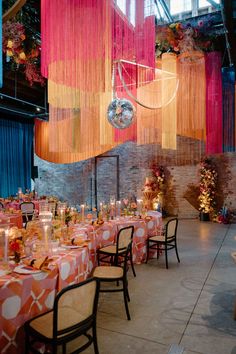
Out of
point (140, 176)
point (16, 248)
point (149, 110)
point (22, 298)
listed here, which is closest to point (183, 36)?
point (149, 110)

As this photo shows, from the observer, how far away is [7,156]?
1223cm

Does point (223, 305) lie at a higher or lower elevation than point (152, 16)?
lower

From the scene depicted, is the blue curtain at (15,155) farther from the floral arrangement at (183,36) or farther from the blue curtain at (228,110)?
the blue curtain at (228,110)

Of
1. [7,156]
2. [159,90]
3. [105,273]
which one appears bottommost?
[105,273]

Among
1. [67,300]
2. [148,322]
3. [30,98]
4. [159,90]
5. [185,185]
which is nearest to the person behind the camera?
[67,300]

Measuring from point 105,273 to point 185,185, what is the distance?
815 cm

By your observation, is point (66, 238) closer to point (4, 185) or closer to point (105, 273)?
point (105, 273)

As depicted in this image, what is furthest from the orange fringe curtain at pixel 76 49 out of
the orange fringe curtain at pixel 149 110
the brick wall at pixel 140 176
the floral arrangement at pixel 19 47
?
the brick wall at pixel 140 176

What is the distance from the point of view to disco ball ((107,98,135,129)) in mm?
4883

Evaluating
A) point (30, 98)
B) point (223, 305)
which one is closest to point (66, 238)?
point (223, 305)

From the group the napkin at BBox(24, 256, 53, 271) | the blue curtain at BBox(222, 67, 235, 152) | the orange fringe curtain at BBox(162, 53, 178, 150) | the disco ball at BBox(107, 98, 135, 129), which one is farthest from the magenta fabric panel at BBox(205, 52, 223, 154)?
the napkin at BBox(24, 256, 53, 271)

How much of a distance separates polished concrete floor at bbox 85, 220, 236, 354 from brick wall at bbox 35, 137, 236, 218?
5320 mm

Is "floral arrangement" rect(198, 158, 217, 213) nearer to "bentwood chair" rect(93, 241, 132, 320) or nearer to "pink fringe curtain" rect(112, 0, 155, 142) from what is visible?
"pink fringe curtain" rect(112, 0, 155, 142)

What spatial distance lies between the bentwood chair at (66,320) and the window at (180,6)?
8.71 metres
